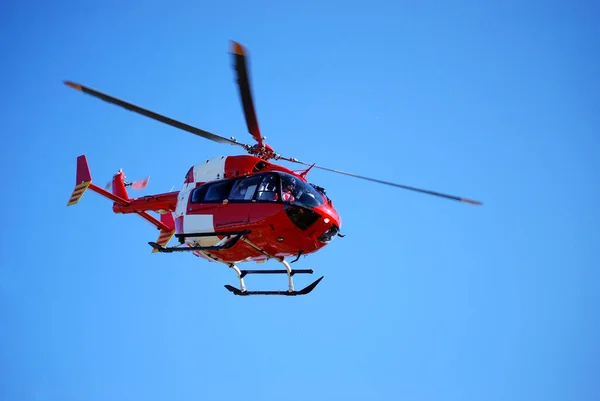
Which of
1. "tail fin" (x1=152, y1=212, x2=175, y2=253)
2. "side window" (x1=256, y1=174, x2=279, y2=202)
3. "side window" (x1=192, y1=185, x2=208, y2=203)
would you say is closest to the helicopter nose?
"side window" (x1=256, y1=174, x2=279, y2=202)

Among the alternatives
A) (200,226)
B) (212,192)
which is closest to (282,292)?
(200,226)

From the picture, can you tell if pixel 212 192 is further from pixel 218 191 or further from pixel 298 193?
pixel 298 193

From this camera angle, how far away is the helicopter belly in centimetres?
1377

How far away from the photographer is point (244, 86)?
1204cm

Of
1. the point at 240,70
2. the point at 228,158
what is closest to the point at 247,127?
the point at 228,158

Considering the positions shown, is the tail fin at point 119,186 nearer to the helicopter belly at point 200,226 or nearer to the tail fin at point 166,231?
the tail fin at point 166,231

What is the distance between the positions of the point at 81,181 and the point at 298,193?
Result: 23.7 ft

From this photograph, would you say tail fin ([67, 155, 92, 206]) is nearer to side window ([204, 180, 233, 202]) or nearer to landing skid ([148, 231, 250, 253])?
landing skid ([148, 231, 250, 253])

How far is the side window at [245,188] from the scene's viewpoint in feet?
43.1

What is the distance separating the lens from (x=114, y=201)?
16.8m

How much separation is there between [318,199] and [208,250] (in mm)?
2578

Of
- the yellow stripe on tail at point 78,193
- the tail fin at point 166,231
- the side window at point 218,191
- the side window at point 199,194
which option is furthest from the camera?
the yellow stripe on tail at point 78,193

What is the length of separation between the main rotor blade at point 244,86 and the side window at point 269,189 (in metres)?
1.19

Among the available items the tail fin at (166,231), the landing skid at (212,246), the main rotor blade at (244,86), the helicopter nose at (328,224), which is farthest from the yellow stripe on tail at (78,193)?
the helicopter nose at (328,224)
